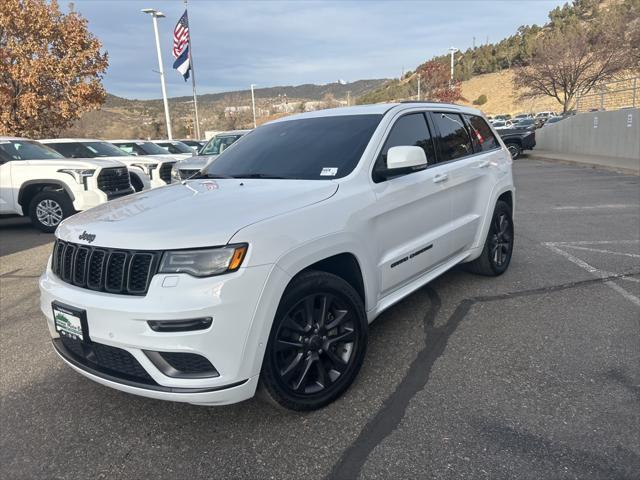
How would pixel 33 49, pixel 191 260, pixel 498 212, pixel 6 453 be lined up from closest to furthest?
1. pixel 191 260
2. pixel 6 453
3. pixel 498 212
4. pixel 33 49

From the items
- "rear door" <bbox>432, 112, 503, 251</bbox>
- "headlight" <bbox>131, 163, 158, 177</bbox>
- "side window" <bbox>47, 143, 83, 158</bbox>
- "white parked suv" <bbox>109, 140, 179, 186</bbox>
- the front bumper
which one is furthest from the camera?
"white parked suv" <bbox>109, 140, 179, 186</bbox>

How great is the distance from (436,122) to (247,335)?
2.78m

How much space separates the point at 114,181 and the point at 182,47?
15554mm

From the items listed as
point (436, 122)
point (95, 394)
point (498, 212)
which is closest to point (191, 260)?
point (95, 394)

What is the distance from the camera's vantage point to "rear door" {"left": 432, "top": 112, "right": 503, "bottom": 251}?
4195 millimetres

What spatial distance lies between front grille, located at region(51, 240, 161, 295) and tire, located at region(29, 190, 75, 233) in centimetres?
696

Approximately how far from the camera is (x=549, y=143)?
25.5 meters

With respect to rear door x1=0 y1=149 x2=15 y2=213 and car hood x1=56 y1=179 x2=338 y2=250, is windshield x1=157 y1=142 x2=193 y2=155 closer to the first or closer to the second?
rear door x1=0 y1=149 x2=15 y2=213

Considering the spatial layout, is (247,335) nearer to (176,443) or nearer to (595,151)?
(176,443)

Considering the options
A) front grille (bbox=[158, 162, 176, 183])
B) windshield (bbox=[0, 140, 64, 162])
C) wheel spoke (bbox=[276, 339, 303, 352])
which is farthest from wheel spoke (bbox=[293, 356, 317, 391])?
front grille (bbox=[158, 162, 176, 183])

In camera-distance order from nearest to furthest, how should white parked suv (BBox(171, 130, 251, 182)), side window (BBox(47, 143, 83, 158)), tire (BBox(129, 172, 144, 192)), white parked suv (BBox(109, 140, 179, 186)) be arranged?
1. white parked suv (BBox(171, 130, 251, 182))
2. side window (BBox(47, 143, 83, 158))
3. tire (BBox(129, 172, 144, 192))
4. white parked suv (BBox(109, 140, 179, 186))

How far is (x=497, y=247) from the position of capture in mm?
5031

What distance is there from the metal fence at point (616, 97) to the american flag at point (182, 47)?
1832 cm

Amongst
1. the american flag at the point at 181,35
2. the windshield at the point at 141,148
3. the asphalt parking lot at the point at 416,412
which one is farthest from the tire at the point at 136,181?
the american flag at the point at 181,35
